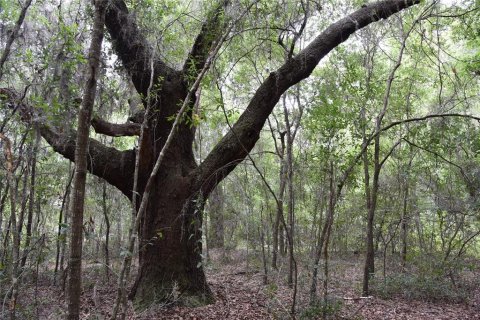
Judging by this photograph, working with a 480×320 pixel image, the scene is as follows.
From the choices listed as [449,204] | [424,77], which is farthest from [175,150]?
[424,77]

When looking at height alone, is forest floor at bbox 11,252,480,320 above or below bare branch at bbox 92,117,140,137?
below

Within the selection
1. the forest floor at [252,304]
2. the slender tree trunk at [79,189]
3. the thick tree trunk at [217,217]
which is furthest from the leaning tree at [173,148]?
the thick tree trunk at [217,217]

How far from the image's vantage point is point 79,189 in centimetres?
354

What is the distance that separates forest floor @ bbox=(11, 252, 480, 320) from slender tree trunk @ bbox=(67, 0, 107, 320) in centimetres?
100

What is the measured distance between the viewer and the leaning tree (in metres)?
6.34

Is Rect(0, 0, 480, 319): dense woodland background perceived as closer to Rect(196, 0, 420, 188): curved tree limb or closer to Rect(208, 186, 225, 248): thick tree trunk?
Rect(208, 186, 225, 248): thick tree trunk

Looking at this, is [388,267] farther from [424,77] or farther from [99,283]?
[99,283]

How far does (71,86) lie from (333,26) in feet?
14.8

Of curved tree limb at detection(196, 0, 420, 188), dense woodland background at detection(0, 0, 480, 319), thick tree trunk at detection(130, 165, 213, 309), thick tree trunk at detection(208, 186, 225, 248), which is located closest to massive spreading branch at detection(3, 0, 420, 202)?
curved tree limb at detection(196, 0, 420, 188)

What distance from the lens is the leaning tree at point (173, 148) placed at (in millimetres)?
6340

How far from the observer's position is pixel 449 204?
951 centimetres

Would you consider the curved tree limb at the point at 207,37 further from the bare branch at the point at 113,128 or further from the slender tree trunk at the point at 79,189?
the slender tree trunk at the point at 79,189

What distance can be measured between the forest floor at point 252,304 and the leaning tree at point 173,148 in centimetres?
48

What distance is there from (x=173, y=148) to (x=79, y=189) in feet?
11.7
